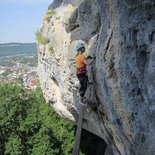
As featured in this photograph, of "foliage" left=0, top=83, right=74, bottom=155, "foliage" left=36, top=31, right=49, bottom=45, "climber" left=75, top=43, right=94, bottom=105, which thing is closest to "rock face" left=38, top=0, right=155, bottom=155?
"climber" left=75, top=43, right=94, bottom=105

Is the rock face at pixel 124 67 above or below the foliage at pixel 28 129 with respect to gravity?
above

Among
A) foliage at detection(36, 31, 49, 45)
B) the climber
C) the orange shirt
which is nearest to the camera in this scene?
the climber

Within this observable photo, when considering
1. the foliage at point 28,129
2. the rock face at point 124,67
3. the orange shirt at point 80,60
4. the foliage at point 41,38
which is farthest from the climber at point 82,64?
the foliage at point 28,129

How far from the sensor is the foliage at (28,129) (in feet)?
102

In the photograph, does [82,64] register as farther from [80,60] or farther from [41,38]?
[41,38]

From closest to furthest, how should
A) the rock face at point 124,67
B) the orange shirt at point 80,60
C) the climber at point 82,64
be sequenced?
the rock face at point 124,67 → the climber at point 82,64 → the orange shirt at point 80,60

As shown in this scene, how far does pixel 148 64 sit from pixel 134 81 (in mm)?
779

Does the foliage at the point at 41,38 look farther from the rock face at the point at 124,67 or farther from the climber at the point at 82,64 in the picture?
the climber at the point at 82,64

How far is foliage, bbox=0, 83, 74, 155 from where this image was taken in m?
31.0

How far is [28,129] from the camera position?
106ft

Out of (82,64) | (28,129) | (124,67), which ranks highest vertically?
(82,64)

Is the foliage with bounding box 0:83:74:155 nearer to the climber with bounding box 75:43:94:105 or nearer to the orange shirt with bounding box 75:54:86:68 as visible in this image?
the climber with bounding box 75:43:94:105

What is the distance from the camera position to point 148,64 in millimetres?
9141

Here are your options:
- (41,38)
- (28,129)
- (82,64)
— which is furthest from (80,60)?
(28,129)
